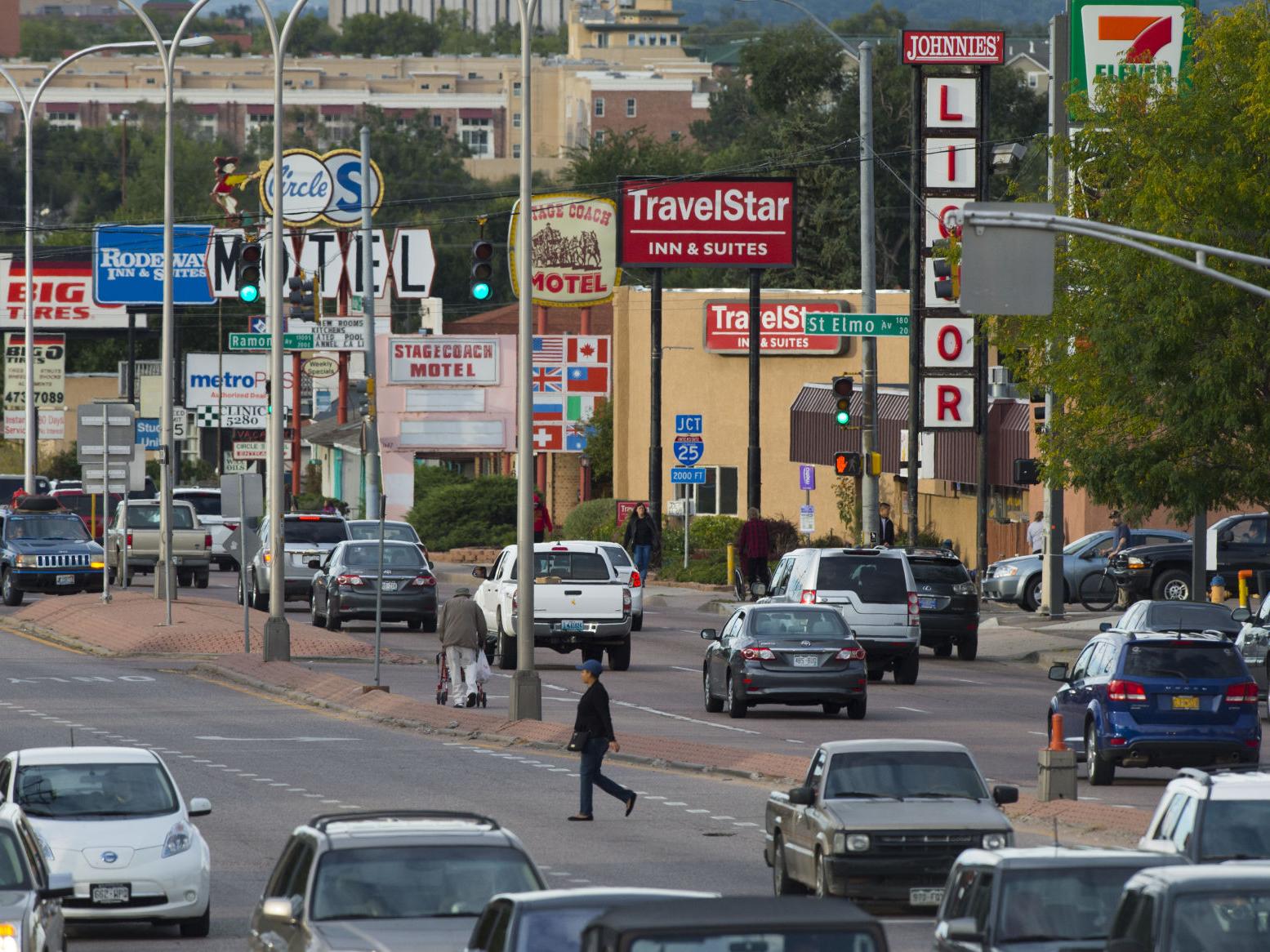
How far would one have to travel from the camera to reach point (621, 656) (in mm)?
36125

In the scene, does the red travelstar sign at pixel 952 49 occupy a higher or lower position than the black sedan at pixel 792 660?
higher

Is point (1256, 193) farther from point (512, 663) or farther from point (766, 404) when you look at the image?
point (766, 404)

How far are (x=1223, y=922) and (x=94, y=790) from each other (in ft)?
31.3

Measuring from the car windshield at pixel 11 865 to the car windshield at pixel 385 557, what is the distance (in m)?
27.4

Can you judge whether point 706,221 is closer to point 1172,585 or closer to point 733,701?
point 1172,585

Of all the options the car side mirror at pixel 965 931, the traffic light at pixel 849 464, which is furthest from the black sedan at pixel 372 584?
the car side mirror at pixel 965 931

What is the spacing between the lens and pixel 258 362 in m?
76.3

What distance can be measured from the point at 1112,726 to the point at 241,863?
348 inches

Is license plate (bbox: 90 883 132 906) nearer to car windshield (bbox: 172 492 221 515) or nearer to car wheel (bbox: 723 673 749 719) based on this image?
car wheel (bbox: 723 673 749 719)

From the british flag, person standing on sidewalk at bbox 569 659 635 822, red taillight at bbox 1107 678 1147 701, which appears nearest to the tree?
red taillight at bbox 1107 678 1147 701

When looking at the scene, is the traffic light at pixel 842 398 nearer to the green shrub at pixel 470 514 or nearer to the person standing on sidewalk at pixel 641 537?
the person standing on sidewalk at pixel 641 537

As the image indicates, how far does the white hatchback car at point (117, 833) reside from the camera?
16.2 m

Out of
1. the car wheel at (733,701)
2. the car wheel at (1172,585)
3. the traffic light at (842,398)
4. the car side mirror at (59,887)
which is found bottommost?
the car wheel at (733,701)

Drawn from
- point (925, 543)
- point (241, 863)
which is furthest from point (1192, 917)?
point (925, 543)
